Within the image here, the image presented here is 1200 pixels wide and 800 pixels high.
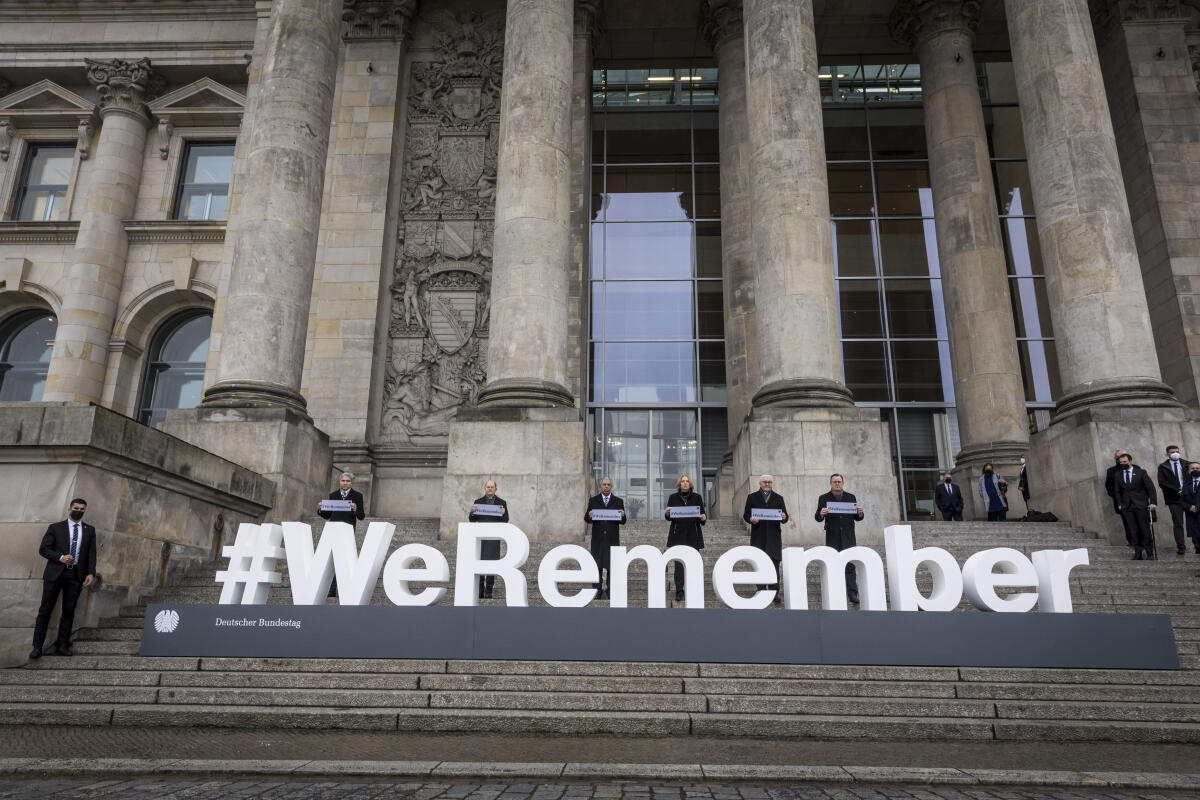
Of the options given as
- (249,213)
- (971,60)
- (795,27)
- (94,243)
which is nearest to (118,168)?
(94,243)

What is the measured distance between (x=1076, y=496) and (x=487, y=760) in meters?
12.8

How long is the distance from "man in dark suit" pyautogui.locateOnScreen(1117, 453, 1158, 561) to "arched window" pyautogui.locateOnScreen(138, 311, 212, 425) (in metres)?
21.7

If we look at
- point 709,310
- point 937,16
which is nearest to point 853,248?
point 709,310

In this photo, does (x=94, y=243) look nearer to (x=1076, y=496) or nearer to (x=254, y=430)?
(x=254, y=430)

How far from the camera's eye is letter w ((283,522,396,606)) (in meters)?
8.95

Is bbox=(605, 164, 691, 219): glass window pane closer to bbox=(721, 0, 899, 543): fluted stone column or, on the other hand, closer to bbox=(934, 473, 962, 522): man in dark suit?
bbox=(721, 0, 899, 543): fluted stone column

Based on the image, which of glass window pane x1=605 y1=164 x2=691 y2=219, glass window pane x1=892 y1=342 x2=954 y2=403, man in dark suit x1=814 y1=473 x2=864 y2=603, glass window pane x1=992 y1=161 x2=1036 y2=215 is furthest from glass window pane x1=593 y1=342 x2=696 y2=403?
man in dark suit x1=814 y1=473 x2=864 y2=603

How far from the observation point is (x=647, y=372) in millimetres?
24141

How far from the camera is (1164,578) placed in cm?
1141

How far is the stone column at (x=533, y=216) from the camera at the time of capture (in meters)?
15.1

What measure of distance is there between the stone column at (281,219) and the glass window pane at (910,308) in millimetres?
16465

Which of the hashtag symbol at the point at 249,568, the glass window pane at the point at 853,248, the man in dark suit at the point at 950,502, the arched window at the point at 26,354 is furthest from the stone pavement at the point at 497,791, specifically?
the arched window at the point at 26,354

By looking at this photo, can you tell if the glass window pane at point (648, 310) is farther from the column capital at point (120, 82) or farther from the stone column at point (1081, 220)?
the column capital at point (120, 82)

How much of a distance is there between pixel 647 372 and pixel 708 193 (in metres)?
6.17
